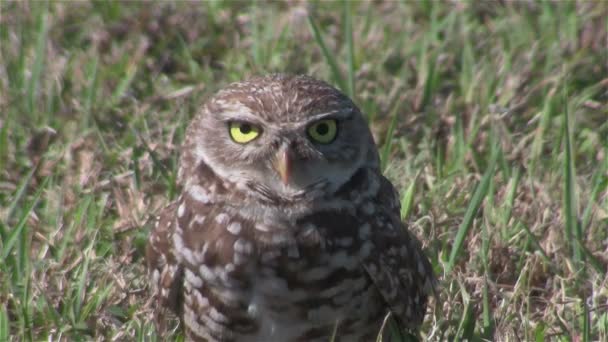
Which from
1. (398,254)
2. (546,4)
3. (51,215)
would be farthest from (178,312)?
(546,4)

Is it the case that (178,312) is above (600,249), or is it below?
above

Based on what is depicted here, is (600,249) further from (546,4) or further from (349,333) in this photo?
(546,4)

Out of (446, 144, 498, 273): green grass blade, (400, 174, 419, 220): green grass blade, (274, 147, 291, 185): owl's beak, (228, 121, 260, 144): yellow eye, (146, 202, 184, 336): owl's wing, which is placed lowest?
(400, 174, 419, 220): green grass blade

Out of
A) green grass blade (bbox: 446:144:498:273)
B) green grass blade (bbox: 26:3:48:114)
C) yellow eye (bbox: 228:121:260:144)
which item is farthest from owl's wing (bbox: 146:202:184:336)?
green grass blade (bbox: 26:3:48:114)

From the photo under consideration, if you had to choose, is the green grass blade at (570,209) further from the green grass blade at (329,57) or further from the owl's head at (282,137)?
the green grass blade at (329,57)

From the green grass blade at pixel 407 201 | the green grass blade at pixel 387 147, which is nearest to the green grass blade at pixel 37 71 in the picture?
the green grass blade at pixel 387 147

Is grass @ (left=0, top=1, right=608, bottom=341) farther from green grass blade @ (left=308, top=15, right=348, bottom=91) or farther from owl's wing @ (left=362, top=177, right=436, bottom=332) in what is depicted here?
owl's wing @ (left=362, top=177, right=436, bottom=332)

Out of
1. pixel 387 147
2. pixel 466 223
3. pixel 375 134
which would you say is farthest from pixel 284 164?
pixel 375 134
